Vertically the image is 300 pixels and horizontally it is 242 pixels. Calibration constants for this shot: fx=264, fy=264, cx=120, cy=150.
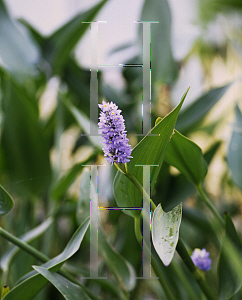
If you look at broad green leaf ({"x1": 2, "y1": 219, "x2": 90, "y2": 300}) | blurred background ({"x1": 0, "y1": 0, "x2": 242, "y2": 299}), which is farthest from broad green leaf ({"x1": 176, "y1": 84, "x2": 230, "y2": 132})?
broad green leaf ({"x1": 2, "y1": 219, "x2": 90, "y2": 300})

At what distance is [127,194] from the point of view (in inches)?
7.6

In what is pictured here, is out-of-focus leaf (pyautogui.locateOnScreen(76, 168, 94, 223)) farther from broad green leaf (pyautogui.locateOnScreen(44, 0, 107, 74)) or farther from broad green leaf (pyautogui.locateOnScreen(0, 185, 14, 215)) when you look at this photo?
broad green leaf (pyautogui.locateOnScreen(44, 0, 107, 74))

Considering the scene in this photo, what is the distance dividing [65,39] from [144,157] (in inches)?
13.5

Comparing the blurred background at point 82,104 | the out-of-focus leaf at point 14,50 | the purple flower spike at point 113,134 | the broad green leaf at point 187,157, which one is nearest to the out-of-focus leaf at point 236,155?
the blurred background at point 82,104

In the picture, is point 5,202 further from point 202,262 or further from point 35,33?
point 35,33

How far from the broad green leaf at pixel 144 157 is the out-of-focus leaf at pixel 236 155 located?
0.17m

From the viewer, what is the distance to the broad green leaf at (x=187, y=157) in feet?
0.69

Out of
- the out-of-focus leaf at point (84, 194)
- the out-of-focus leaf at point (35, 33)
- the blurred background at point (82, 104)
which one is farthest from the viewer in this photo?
the out-of-focus leaf at point (35, 33)

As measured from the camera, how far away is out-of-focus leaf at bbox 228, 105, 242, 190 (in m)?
0.32

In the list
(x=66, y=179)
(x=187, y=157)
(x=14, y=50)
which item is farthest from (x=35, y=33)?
(x=187, y=157)

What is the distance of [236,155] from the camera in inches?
13.0

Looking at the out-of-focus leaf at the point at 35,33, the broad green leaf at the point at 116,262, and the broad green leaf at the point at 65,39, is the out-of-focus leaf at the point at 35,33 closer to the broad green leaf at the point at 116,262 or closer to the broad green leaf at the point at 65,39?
the broad green leaf at the point at 65,39

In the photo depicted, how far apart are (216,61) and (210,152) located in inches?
21.7

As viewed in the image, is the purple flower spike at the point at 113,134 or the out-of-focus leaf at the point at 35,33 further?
the out-of-focus leaf at the point at 35,33
